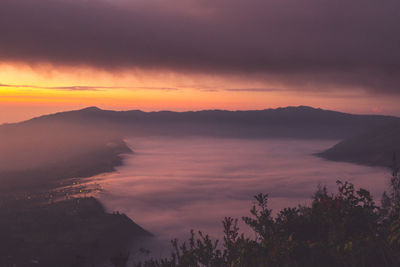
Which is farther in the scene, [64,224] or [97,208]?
[97,208]

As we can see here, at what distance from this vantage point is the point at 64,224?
126688 millimetres

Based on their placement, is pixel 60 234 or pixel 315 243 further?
pixel 60 234

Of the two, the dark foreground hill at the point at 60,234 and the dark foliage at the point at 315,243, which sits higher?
the dark foliage at the point at 315,243

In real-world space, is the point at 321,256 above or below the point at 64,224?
above

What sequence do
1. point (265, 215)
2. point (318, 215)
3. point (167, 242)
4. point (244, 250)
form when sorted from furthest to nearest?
point (167, 242) → point (265, 215) → point (318, 215) → point (244, 250)

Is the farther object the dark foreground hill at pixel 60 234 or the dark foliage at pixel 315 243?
the dark foreground hill at pixel 60 234

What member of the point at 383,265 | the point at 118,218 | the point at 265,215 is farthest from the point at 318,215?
the point at 118,218

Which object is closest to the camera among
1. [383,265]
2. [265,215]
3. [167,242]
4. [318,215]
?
[383,265]

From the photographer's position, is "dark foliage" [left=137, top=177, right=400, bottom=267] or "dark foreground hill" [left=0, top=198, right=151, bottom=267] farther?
"dark foreground hill" [left=0, top=198, right=151, bottom=267]

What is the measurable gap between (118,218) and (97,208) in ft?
92.1

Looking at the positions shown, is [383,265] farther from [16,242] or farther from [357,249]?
[16,242]

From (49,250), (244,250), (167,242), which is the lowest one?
(167,242)

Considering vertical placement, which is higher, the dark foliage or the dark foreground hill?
the dark foliage

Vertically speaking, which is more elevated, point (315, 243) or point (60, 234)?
point (315, 243)
